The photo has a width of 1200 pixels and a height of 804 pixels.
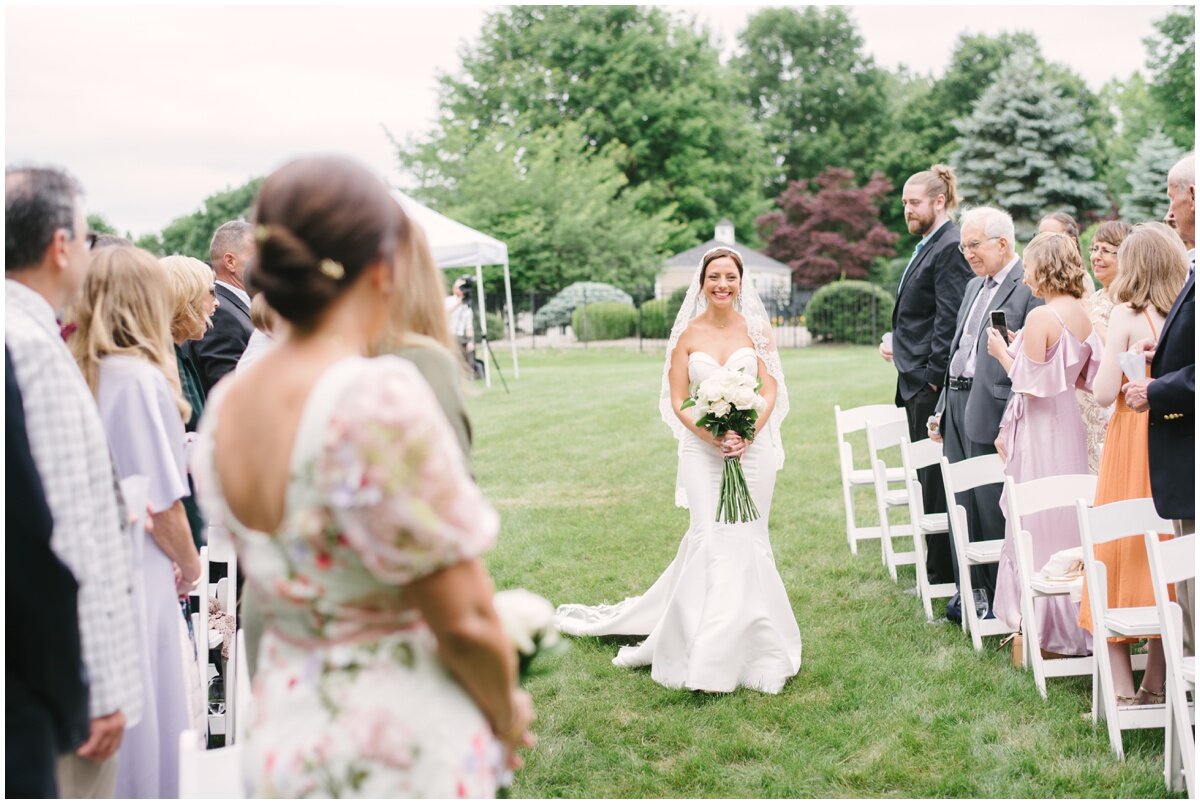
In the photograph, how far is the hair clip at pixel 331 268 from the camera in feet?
6.54

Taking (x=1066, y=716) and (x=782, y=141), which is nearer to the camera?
(x=1066, y=716)

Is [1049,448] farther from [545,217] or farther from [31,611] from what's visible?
[545,217]

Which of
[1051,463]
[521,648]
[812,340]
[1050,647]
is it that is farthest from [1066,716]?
[812,340]

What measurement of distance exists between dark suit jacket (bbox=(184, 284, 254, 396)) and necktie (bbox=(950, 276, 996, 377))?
4.38 meters

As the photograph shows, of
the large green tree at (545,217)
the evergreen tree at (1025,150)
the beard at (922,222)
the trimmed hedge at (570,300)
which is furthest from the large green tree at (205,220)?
the beard at (922,222)

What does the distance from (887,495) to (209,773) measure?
6.44 meters

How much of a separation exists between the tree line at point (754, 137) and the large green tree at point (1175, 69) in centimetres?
12

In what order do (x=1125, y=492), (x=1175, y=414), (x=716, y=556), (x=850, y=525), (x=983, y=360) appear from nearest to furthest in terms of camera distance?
(x=1175, y=414) < (x=1125, y=492) < (x=716, y=556) < (x=983, y=360) < (x=850, y=525)

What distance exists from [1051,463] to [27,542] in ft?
18.2

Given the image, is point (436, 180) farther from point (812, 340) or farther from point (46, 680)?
point (46, 680)

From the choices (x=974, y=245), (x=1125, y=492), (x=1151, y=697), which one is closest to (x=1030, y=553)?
(x=1125, y=492)

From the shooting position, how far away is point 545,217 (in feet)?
124

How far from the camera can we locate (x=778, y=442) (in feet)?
21.8

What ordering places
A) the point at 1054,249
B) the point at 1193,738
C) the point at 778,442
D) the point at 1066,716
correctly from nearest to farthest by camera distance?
1. the point at 1193,738
2. the point at 1066,716
3. the point at 1054,249
4. the point at 778,442
